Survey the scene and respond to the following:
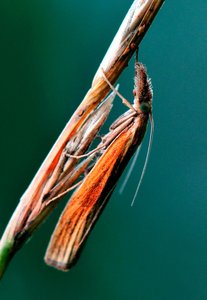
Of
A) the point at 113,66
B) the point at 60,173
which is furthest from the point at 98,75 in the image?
the point at 60,173

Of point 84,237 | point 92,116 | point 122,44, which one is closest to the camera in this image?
point 122,44

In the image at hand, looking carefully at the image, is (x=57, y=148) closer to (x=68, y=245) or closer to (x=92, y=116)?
Answer: (x=92, y=116)

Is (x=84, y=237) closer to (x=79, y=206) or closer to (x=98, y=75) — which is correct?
(x=79, y=206)

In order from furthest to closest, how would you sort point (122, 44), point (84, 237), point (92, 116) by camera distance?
point (84, 237) → point (92, 116) → point (122, 44)

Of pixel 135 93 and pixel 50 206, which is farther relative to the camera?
pixel 135 93

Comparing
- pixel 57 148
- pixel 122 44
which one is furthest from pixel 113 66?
pixel 57 148

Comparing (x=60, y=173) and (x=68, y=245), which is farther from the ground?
(x=60, y=173)
